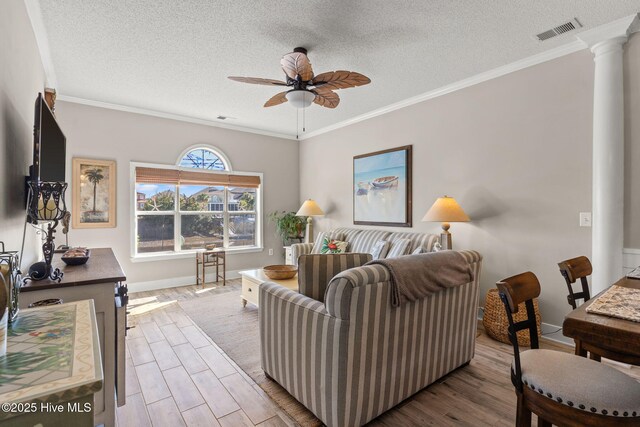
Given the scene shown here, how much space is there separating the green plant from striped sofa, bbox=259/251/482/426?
11.9 ft

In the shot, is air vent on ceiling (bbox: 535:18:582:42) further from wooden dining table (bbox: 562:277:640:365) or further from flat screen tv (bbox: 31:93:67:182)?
flat screen tv (bbox: 31:93:67:182)

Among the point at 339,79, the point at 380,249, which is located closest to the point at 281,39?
the point at 339,79

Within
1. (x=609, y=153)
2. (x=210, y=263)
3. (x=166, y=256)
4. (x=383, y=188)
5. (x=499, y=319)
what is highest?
(x=609, y=153)

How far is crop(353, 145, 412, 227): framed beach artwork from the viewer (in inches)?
169

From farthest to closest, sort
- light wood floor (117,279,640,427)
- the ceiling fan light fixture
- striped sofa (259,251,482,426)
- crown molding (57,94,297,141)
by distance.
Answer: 1. crown molding (57,94,297,141)
2. the ceiling fan light fixture
3. light wood floor (117,279,640,427)
4. striped sofa (259,251,482,426)

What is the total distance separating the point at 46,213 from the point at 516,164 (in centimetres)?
399

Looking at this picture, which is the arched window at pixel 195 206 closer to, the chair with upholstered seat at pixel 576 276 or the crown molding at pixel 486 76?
the crown molding at pixel 486 76

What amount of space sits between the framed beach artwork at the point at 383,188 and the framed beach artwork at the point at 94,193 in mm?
3592

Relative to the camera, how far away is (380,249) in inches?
157

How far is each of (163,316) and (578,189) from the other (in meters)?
4.48

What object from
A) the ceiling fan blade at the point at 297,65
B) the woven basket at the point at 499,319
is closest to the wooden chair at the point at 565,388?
the woven basket at the point at 499,319

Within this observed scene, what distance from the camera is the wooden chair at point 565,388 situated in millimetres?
1074

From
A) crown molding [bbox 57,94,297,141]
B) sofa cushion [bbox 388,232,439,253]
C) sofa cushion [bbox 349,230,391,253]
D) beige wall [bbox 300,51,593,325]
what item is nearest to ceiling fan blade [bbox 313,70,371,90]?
beige wall [bbox 300,51,593,325]

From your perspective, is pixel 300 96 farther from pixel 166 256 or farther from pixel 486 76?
pixel 166 256
